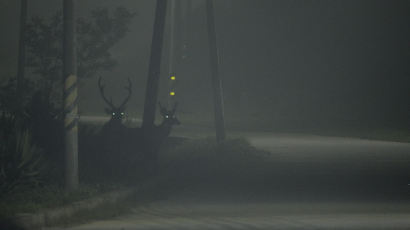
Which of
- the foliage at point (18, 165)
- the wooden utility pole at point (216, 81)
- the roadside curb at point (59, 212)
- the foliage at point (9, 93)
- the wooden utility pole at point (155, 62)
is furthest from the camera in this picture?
the foliage at point (9, 93)

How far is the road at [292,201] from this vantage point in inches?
353

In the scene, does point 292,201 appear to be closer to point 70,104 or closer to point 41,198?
point 70,104

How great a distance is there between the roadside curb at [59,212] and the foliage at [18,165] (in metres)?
1.27

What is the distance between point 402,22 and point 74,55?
46893mm

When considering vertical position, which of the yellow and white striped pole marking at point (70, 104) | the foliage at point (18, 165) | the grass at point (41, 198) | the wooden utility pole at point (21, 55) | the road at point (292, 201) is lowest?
the road at point (292, 201)

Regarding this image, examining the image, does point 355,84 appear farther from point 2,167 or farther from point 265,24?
point 2,167

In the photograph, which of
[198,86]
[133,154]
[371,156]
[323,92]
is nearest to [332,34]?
[323,92]

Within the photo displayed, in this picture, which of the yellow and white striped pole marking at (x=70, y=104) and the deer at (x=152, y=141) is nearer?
the yellow and white striped pole marking at (x=70, y=104)

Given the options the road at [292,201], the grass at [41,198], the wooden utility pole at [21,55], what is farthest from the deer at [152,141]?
the wooden utility pole at [21,55]

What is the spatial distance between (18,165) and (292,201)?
488 cm

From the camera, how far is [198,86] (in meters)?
71.4

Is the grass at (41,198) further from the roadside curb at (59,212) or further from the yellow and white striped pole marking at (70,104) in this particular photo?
the yellow and white striped pole marking at (70,104)

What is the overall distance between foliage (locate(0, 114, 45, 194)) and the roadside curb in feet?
4.16

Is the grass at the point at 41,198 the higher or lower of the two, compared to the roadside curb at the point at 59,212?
higher
